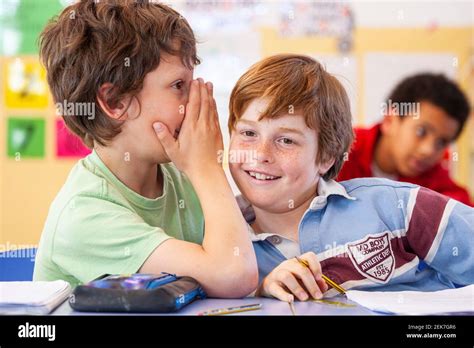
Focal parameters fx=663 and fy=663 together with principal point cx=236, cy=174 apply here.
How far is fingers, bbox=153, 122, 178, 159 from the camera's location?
0.93 m

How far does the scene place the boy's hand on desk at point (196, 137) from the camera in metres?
0.91

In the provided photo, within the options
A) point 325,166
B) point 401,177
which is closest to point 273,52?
point 401,177

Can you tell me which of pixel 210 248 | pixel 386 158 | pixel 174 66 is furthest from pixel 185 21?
pixel 386 158

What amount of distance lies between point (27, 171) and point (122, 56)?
1298 millimetres

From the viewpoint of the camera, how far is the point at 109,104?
3.29 ft

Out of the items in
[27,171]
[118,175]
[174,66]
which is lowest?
[27,171]

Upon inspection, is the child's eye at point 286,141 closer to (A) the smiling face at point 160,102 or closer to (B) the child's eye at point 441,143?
(A) the smiling face at point 160,102

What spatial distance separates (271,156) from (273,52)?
181 centimetres

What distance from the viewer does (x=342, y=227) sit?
992 mm

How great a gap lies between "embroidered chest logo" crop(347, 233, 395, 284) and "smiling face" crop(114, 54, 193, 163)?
1.04 feet

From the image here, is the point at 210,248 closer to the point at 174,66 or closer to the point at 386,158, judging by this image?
the point at 174,66

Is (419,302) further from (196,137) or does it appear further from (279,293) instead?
(196,137)

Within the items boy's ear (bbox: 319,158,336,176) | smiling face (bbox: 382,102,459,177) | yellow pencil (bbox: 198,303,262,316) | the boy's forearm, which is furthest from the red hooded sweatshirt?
yellow pencil (bbox: 198,303,262,316)

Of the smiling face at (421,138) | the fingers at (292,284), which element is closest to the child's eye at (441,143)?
the smiling face at (421,138)
